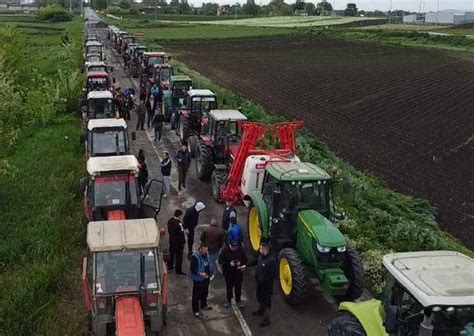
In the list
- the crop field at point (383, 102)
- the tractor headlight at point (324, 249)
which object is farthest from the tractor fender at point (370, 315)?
the crop field at point (383, 102)

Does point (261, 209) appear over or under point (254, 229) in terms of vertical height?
over

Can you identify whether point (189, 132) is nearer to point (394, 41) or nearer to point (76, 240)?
point (76, 240)

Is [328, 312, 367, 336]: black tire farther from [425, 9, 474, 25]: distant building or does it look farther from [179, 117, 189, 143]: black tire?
[425, 9, 474, 25]: distant building

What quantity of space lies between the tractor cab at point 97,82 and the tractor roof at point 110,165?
43.4 feet

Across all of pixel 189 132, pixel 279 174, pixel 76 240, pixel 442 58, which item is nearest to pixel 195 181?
pixel 189 132

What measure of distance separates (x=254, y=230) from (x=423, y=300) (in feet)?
21.8

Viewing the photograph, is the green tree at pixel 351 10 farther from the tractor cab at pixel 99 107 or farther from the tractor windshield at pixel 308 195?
the tractor windshield at pixel 308 195

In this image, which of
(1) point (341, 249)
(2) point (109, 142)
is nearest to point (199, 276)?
(1) point (341, 249)

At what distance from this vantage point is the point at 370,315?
7469mm

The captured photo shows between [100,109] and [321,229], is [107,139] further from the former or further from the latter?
[321,229]

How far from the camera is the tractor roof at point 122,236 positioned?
8641 mm

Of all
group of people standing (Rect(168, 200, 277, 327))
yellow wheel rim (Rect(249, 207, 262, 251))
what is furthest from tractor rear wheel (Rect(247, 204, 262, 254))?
group of people standing (Rect(168, 200, 277, 327))

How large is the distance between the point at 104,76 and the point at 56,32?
190ft

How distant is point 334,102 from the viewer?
33594 mm
